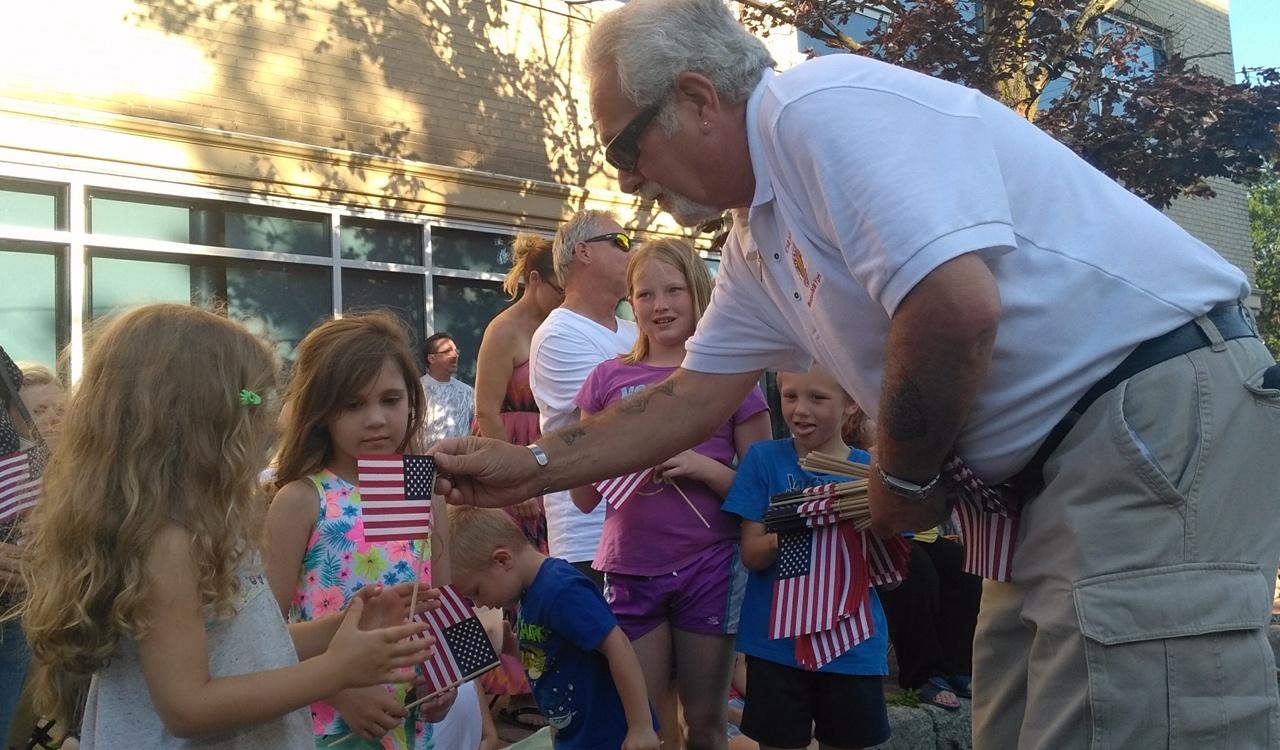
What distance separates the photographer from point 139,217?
916 centimetres

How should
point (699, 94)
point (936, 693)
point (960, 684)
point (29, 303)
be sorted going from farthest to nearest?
1. point (29, 303)
2. point (960, 684)
3. point (936, 693)
4. point (699, 94)

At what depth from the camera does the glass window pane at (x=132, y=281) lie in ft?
29.2

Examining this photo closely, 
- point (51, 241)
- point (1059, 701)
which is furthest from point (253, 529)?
point (51, 241)

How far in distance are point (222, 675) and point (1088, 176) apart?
1.95 metres

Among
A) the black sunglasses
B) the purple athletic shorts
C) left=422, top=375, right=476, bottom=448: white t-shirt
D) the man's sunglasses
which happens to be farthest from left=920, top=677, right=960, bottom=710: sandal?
the black sunglasses

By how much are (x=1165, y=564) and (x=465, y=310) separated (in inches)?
378

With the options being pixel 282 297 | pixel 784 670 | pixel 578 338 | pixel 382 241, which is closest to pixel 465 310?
pixel 382 241

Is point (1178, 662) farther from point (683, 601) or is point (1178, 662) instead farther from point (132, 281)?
point (132, 281)

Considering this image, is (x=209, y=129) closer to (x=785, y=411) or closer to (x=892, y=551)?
(x=785, y=411)

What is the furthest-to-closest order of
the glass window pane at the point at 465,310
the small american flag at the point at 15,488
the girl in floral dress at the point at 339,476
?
the glass window pane at the point at 465,310 < the small american flag at the point at 15,488 < the girl in floral dress at the point at 339,476

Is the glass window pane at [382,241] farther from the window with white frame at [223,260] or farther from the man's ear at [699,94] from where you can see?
the man's ear at [699,94]

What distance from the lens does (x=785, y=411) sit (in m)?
4.37

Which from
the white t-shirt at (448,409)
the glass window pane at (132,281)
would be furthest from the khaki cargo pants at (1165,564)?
the glass window pane at (132,281)

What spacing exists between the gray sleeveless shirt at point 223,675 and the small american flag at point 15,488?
1211mm
